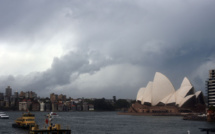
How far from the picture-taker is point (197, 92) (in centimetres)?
11819

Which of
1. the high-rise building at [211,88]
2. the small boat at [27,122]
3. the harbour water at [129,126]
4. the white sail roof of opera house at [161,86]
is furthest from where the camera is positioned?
the white sail roof of opera house at [161,86]

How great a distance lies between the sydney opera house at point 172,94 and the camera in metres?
114

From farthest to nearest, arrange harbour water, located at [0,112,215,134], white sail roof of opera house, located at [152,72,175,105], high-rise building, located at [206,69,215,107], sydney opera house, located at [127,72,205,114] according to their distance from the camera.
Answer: white sail roof of opera house, located at [152,72,175,105], sydney opera house, located at [127,72,205,114], high-rise building, located at [206,69,215,107], harbour water, located at [0,112,215,134]

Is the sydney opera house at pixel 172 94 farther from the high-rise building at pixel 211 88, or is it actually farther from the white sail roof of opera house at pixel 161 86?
the high-rise building at pixel 211 88

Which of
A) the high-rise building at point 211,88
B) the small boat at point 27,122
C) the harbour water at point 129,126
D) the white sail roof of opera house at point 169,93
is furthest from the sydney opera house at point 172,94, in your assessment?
the small boat at point 27,122

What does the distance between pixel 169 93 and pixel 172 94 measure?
45.4 inches

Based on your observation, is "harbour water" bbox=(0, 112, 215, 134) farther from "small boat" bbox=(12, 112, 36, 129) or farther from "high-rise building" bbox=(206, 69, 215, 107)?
"high-rise building" bbox=(206, 69, 215, 107)

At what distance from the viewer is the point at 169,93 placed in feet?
388

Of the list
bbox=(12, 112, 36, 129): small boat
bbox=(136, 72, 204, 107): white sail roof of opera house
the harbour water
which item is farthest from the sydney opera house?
bbox=(12, 112, 36, 129): small boat

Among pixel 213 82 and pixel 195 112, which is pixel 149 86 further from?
pixel 213 82

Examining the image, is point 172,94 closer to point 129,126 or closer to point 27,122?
point 129,126

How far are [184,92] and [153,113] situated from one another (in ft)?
50.7

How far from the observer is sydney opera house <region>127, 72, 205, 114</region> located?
114488 millimetres

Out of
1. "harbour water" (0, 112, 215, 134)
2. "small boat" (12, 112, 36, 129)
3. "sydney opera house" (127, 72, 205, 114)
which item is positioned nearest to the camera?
"harbour water" (0, 112, 215, 134)
